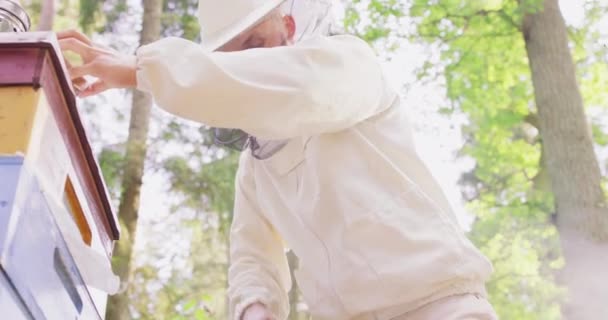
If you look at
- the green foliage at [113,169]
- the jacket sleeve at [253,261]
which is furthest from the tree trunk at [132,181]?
the jacket sleeve at [253,261]

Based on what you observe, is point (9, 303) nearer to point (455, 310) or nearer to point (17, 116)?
point (17, 116)

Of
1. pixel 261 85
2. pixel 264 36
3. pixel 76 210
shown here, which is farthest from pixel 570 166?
pixel 76 210

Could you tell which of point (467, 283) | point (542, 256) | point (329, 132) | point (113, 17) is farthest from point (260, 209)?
point (542, 256)

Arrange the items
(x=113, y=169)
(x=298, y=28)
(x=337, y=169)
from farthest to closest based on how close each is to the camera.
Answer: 1. (x=113, y=169)
2. (x=298, y=28)
3. (x=337, y=169)

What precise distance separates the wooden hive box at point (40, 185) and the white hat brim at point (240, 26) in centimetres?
44

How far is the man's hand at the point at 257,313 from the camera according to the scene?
1.61 meters

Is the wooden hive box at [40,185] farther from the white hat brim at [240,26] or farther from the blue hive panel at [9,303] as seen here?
the white hat brim at [240,26]

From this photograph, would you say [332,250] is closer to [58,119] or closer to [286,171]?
[286,171]

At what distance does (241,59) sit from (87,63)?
299mm

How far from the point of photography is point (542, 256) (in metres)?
9.13

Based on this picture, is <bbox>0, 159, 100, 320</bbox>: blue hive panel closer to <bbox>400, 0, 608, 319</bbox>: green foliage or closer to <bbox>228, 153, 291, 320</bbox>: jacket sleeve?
<bbox>228, 153, 291, 320</bbox>: jacket sleeve

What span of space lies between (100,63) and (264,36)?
1.59 ft

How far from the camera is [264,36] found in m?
Result: 1.66

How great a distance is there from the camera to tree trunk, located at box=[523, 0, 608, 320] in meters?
4.74
